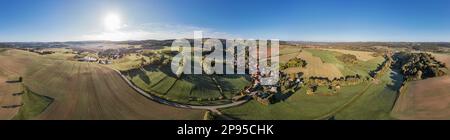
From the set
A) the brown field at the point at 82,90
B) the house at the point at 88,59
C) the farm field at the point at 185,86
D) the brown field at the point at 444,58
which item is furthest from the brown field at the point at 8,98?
the brown field at the point at 444,58

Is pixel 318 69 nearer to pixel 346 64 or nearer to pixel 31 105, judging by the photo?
pixel 346 64

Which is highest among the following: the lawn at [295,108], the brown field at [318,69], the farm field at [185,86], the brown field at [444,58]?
the brown field at [444,58]

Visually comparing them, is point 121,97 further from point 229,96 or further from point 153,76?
point 229,96

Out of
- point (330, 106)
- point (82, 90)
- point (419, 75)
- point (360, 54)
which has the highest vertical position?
point (360, 54)

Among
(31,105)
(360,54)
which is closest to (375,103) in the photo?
(360,54)

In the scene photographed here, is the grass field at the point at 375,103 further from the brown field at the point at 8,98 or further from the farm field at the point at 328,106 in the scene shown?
the brown field at the point at 8,98

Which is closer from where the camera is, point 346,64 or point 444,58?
point 346,64
